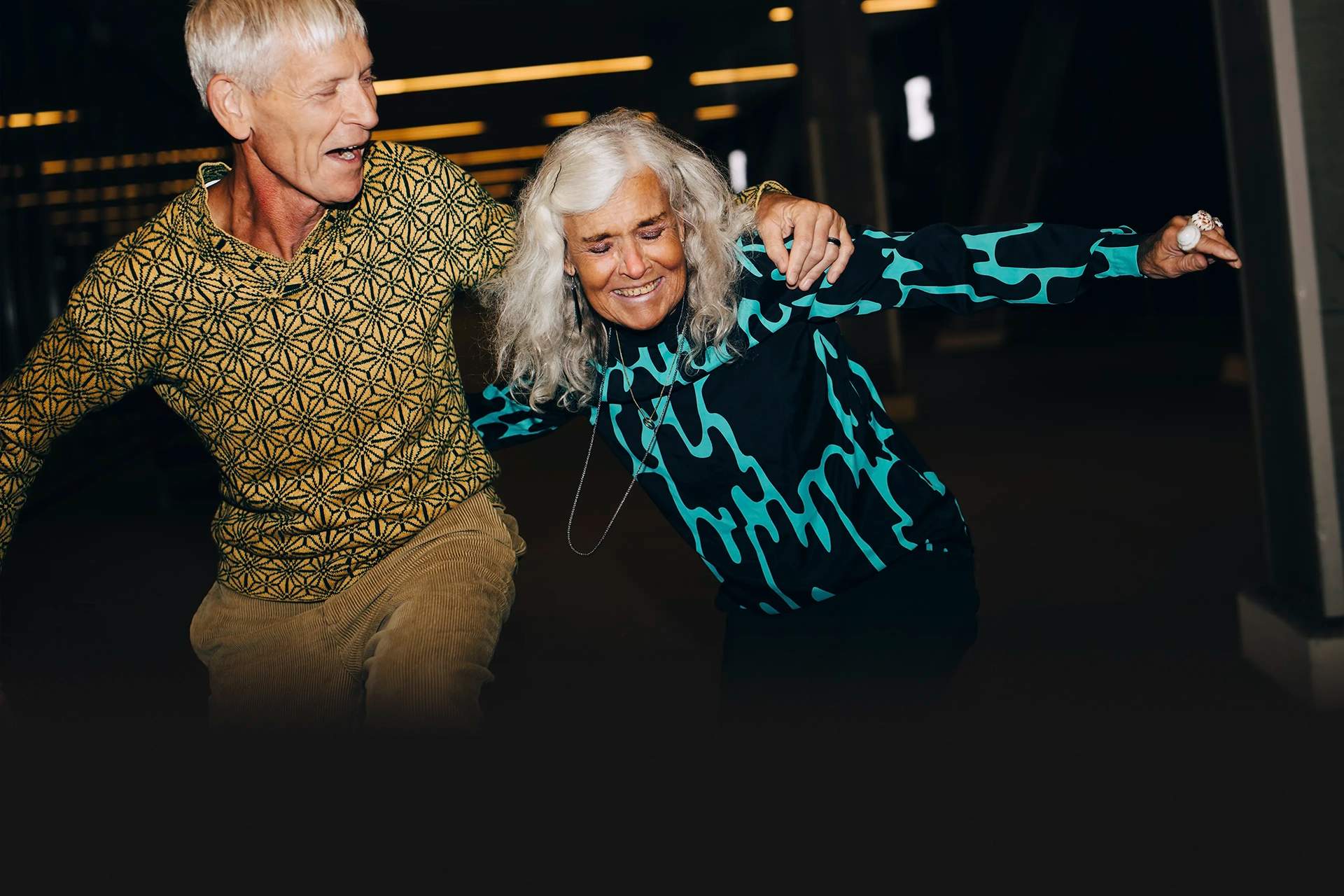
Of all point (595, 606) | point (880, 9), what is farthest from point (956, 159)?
point (595, 606)

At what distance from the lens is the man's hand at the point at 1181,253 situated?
1.99 m

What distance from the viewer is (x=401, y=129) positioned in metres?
18.3

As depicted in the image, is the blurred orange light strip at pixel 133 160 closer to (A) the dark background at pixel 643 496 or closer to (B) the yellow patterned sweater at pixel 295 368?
(A) the dark background at pixel 643 496

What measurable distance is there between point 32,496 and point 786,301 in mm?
6750

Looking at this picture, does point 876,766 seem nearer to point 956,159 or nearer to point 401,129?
point 956,159

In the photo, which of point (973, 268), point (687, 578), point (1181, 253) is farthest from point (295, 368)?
A: point (687, 578)

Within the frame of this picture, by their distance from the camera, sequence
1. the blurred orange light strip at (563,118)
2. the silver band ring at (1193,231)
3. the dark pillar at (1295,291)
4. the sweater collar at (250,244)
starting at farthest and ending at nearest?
the blurred orange light strip at (563,118) → the dark pillar at (1295,291) → the sweater collar at (250,244) → the silver band ring at (1193,231)

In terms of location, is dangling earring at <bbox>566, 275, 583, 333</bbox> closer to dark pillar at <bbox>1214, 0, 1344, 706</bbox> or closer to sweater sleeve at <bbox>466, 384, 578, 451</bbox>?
sweater sleeve at <bbox>466, 384, 578, 451</bbox>

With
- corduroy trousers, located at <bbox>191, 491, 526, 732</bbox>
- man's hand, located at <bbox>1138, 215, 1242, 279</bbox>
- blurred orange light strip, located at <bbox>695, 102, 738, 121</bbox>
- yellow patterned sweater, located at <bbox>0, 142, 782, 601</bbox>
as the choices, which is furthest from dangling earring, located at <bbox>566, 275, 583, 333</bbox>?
blurred orange light strip, located at <bbox>695, 102, 738, 121</bbox>

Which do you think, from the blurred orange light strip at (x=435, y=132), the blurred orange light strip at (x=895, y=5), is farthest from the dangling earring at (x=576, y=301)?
the blurred orange light strip at (x=435, y=132)

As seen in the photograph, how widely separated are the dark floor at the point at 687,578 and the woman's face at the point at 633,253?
73cm

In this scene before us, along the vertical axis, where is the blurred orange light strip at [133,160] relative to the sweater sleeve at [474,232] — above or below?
above

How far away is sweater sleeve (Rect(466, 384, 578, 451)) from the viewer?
2.53 metres

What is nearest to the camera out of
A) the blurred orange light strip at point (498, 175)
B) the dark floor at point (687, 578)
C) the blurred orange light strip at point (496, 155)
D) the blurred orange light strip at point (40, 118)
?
the dark floor at point (687, 578)
